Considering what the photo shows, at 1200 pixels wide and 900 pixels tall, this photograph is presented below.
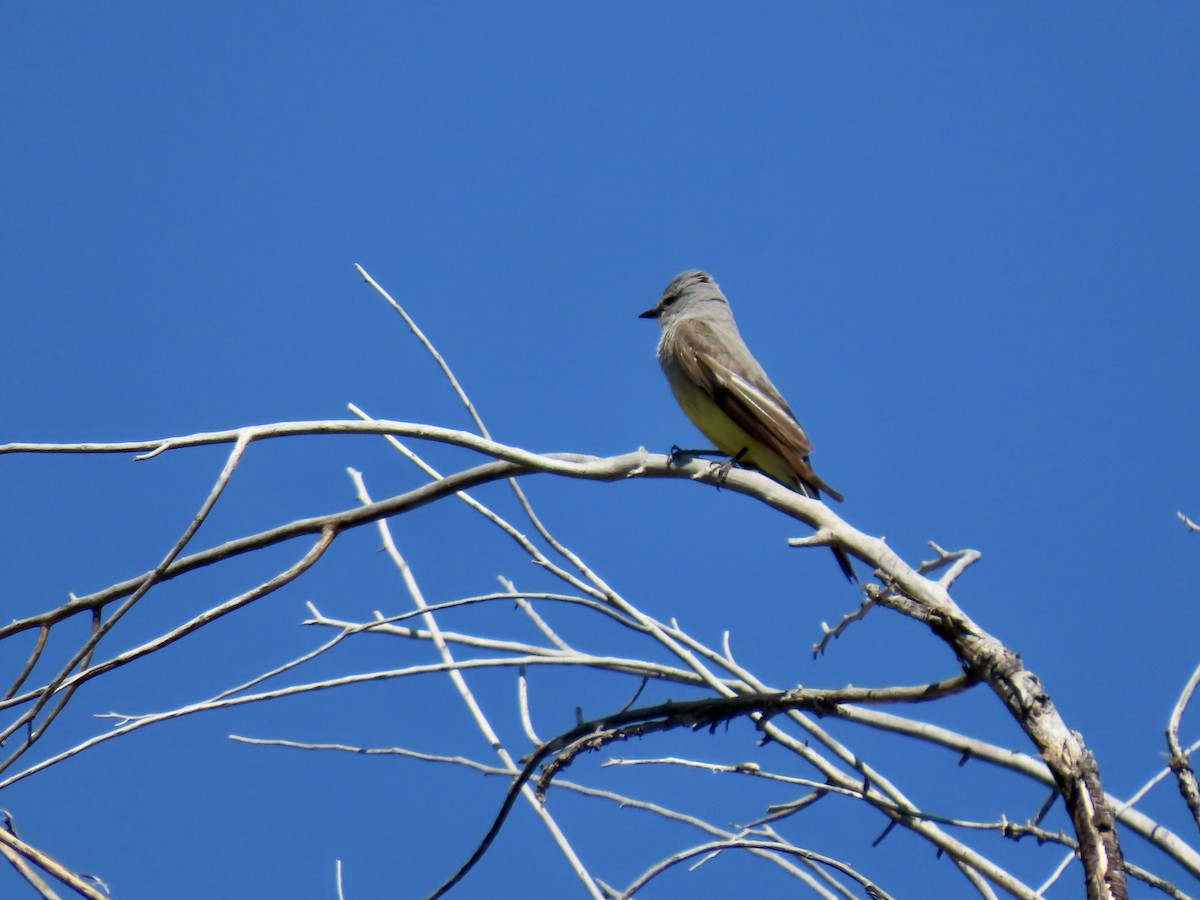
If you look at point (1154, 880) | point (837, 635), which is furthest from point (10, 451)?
point (1154, 880)

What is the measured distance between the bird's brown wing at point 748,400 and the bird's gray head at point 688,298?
47.3 inches

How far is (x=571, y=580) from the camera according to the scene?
3557 mm

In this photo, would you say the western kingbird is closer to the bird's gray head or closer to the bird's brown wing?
the bird's brown wing

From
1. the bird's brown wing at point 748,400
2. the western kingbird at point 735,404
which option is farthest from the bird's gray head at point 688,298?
the bird's brown wing at point 748,400

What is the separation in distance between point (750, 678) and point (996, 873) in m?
0.79

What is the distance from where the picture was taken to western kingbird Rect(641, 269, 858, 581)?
729cm

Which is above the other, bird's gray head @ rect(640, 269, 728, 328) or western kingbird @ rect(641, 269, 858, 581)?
bird's gray head @ rect(640, 269, 728, 328)

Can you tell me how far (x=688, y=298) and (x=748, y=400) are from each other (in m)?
2.41

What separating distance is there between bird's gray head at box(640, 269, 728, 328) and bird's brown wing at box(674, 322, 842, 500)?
120cm

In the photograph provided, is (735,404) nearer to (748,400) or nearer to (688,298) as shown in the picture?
(748,400)

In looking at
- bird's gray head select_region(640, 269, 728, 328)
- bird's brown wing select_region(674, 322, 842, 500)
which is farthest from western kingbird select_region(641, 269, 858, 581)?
bird's gray head select_region(640, 269, 728, 328)

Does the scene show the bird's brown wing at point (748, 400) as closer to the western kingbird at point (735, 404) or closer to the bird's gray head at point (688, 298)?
the western kingbird at point (735, 404)

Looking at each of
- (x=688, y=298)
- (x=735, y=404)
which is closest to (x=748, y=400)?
(x=735, y=404)

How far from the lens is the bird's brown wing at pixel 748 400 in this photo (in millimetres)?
7207
